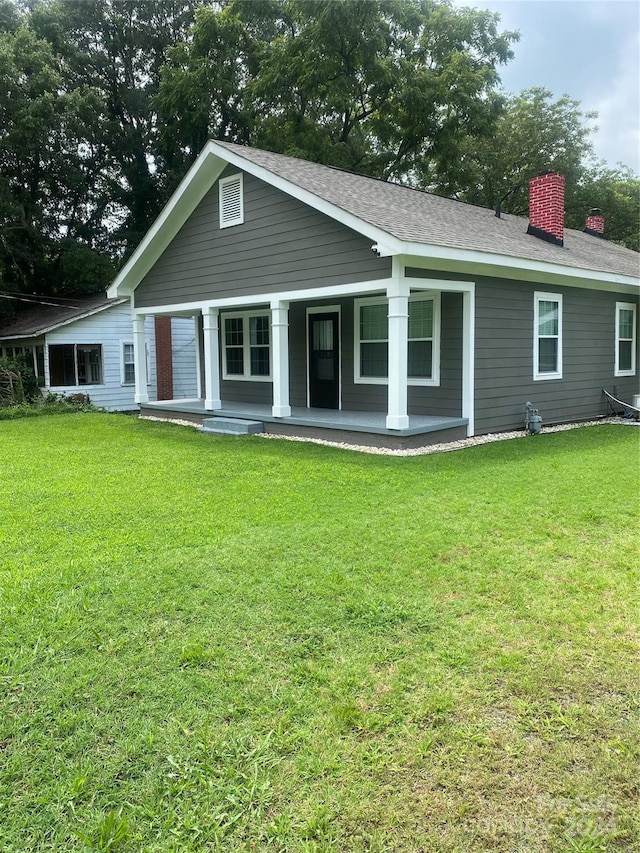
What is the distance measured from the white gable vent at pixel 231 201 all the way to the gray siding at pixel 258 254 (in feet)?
0.44

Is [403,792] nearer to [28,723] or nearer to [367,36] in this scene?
[28,723]

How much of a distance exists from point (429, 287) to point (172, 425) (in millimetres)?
6049

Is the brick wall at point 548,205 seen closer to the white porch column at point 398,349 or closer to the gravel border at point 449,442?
the gravel border at point 449,442

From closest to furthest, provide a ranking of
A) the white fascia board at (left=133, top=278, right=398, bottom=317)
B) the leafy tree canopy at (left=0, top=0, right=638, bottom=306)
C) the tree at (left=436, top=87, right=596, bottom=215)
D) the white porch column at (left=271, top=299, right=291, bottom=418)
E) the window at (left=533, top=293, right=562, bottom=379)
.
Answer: the white fascia board at (left=133, top=278, right=398, bottom=317) < the white porch column at (left=271, top=299, right=291, bottom=418) < the window at (left=533, top=293, right=562, bottom=379) < the leafy tree canopy at (left=0, top=0, right=638, bottom=306) < the tree at (left=436, top=87, right=596, bottom=215)

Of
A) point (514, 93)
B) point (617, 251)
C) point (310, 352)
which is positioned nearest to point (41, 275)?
point (310, 352)

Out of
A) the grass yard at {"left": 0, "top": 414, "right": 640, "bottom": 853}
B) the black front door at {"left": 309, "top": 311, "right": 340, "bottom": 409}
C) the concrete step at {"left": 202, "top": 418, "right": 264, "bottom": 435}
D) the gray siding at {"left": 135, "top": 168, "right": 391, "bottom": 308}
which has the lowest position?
the grass yard at {"left": 0, "top": 414, "right": 640, "bottom": 853}

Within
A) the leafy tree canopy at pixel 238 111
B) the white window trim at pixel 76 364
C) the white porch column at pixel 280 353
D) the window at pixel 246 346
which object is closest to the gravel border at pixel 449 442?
the white porch column at pixel 280 353

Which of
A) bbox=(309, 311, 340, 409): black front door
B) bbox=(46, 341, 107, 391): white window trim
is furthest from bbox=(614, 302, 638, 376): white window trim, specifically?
bbox=(46, 341, 107, 391): white window trim

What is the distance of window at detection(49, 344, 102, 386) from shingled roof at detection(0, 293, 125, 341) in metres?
0.87

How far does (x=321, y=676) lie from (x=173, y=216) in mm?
11500

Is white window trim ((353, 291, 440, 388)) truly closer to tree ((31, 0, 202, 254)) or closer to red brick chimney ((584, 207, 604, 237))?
red brick chimney ((584, 207, 604, 237))

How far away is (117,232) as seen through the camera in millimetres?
26812

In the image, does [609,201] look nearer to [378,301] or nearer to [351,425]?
[378,301]

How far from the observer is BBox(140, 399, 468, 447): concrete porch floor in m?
8.70
